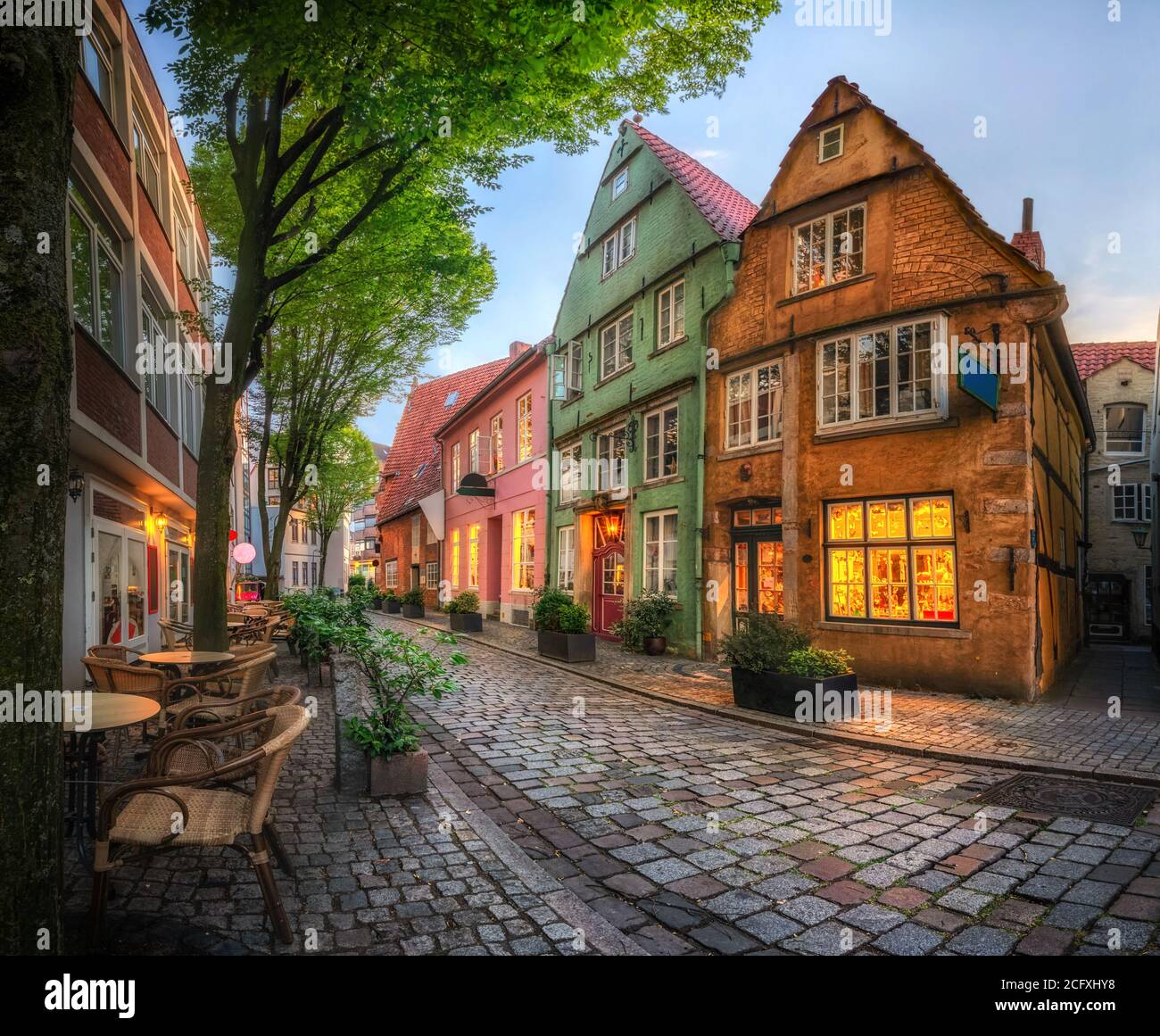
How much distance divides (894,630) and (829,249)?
634 centimetres

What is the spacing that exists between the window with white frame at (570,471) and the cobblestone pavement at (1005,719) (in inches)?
257

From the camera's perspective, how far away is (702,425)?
13.8 m

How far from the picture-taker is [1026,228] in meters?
18.6

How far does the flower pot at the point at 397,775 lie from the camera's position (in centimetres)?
516

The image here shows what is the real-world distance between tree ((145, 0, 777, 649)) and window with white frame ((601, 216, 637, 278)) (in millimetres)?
6540

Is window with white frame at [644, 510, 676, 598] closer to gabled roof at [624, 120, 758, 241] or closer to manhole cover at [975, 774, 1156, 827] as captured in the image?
gabled roof at [624, 120, 758, 241]

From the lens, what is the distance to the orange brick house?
9.50 metres

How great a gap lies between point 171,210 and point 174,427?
Result: 16.4 ft

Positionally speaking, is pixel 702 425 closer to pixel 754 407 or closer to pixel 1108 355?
pixel 754 407

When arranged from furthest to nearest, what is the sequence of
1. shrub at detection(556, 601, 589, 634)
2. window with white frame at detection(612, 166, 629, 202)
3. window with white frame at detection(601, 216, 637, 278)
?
window with white frame at detection(612, 166, 629, 202) < window with white frame at detection(601, 216, 637, 278) < shrub at detection(556, 601, 589, 634)

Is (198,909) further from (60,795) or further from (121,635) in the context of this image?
(121,635)

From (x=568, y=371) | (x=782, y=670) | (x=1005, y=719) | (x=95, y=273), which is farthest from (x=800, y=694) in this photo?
(x=568, y=371)

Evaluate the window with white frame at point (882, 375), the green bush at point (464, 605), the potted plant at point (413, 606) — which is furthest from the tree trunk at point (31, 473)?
the potted plant at point (413, 606)

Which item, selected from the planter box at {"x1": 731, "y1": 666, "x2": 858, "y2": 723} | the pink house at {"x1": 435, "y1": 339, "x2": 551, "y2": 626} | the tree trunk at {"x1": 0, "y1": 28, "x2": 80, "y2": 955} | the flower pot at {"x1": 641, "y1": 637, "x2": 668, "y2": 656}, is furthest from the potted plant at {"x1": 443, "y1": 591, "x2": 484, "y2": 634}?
the tree trunk at {"x1": 0, "y1": 28, "x2": 80, "y2": 955}
